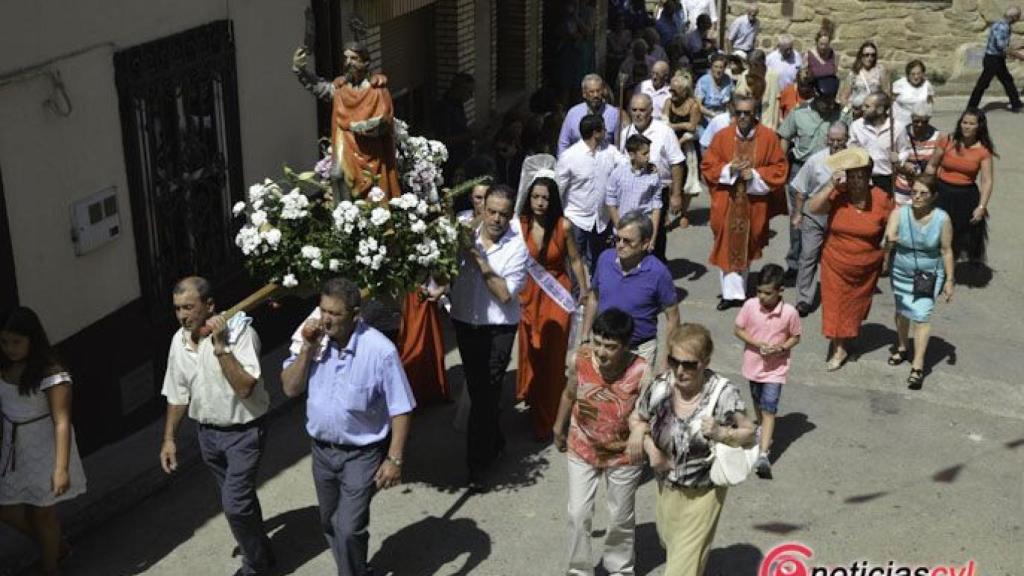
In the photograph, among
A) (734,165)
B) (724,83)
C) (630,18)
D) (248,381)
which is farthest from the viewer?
(630,18)

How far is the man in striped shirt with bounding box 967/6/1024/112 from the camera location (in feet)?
62.3

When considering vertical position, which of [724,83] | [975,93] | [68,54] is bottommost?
[975,93]

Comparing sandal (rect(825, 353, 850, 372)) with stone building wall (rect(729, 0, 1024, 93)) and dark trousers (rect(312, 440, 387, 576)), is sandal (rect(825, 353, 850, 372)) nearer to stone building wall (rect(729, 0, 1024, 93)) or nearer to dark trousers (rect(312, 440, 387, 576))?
dark trousers (rect(312, 440, 387, 576))

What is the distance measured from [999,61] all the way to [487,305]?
13721 millimetres

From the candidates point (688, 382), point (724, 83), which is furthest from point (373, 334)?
point (724, 83)

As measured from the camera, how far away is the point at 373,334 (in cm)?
646

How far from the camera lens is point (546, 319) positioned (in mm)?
8773

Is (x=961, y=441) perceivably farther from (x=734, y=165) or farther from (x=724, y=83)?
(x=724, y=83)

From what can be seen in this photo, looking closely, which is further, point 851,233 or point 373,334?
point 851,233

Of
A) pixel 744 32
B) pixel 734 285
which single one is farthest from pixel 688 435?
pixel 744 32

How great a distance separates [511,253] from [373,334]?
1584mm

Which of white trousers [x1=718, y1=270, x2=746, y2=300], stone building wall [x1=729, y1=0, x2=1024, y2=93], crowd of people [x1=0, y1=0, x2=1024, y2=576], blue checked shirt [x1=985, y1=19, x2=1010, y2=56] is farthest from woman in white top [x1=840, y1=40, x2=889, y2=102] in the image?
stone building wall [x1=729, y1=0, x2=1024, y2=93]

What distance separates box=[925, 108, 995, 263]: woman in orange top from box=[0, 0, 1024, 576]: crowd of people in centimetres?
2

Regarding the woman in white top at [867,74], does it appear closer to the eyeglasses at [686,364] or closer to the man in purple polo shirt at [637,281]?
the man in purple polo shirt at [637,281]
